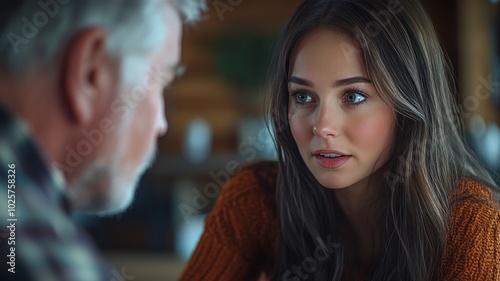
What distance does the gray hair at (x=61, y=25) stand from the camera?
0.54m

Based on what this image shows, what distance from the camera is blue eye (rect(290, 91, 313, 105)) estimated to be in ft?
2.48

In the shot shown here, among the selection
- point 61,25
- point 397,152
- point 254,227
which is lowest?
point 254,227

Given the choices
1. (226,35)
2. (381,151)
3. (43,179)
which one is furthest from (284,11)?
(43,179)

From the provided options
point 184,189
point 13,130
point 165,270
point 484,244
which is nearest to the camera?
point 13,130

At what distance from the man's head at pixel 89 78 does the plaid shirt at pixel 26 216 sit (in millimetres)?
23

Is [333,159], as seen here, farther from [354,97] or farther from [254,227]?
[254,227]

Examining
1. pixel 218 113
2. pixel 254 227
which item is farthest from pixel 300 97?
pixel 218 113

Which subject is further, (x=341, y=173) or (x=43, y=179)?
(x=341, y=173)

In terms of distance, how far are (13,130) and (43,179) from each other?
0.17ft

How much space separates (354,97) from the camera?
0.72 m

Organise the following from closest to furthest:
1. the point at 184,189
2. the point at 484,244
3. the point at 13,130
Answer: the point at 13,130
the point at 484,244
the point at 184,189

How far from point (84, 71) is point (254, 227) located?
40 cm

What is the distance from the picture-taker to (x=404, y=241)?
2.51ft

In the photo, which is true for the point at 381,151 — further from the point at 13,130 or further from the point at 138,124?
the point at 13,130
